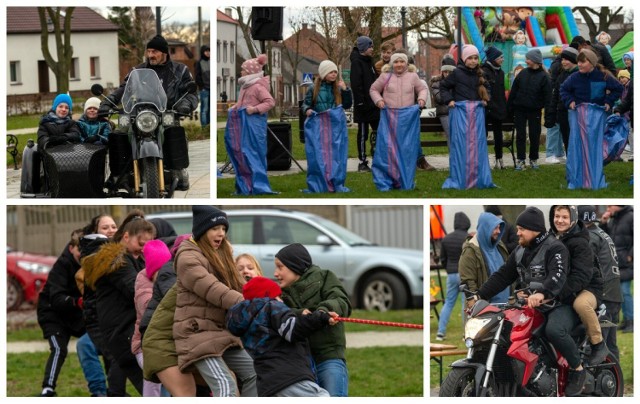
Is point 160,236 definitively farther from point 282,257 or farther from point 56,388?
point 56,388

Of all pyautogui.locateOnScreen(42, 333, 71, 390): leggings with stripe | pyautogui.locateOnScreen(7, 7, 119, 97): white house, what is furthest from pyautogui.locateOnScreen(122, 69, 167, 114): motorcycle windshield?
pyautogui.locateOnScreen(7, 7, 119, 97): white house

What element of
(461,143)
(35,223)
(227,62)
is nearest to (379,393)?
(461,143)

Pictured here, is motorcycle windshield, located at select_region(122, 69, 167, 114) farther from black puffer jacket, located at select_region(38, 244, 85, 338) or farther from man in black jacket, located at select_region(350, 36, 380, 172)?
man in black jacket, located at select_region(350, 36, 380, 172)

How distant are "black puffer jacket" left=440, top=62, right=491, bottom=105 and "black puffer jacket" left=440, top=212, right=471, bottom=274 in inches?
67.4

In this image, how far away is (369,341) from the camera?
1406 cm

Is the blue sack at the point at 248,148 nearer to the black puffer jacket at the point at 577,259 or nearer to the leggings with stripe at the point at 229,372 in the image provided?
the black puffer jacket at the point at 577,259

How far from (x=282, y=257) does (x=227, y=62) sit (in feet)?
27.5

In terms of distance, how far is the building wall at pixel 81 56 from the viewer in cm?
3366

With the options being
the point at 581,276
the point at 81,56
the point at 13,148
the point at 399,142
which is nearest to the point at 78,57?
the point at 81,56

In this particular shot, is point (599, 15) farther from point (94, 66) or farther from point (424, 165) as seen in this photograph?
point (94, 66)

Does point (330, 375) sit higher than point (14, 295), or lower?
higher

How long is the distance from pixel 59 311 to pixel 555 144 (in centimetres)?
591

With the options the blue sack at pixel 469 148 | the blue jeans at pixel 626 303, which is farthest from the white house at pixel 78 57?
the blue jeans at pixel 626 303

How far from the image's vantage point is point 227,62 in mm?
15609
